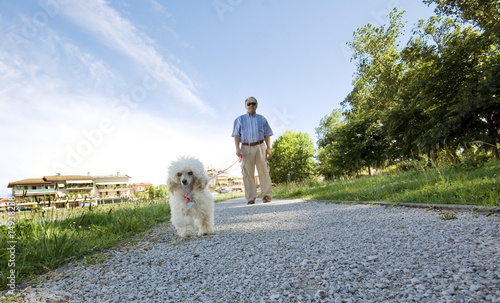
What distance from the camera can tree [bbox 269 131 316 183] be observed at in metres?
41.2

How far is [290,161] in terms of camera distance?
137 feet

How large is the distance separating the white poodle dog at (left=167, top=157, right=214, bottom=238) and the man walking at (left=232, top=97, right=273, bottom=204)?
3.10 metres

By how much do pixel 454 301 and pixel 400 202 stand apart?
3.74 metres

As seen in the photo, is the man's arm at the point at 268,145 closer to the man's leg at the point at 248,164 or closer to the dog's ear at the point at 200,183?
the man's leg at the point at 248,164

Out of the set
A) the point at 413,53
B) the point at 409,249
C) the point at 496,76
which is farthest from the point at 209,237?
the point at 413,53

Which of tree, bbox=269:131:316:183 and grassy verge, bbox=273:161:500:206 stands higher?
tree, bbox=269:131:316:183

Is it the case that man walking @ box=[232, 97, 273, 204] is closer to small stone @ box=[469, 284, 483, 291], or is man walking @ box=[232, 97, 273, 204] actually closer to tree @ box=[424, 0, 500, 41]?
small stone @ box=[469, 284, 483, 291]

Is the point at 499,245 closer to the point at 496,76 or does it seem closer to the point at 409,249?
the point at 409,249

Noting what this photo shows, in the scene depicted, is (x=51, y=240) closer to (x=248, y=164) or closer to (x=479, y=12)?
(x=248, y=164)

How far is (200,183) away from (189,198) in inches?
12.1

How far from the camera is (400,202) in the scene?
4.89 m

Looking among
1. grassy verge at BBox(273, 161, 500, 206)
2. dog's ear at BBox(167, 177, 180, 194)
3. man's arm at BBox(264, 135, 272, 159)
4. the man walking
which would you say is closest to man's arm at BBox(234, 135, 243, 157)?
the man walking

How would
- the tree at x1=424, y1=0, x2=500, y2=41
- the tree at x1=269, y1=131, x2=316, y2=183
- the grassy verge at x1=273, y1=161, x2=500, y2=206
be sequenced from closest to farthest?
the grassy verge at x1=273, y1=161, x2=500, y2=206 < the tree at x1=424, y1=0, x2=500, y2=41 < the tree at x1=269, y1=131, x2=316, y2=183

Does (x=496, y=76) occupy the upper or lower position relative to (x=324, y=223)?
→ upper
